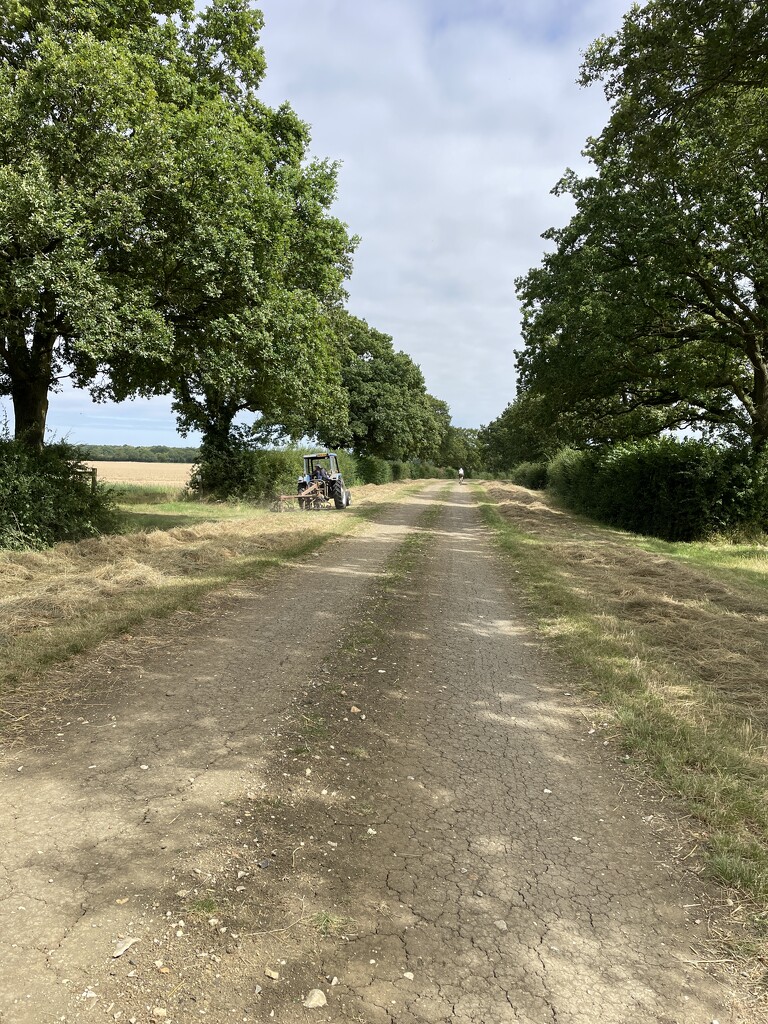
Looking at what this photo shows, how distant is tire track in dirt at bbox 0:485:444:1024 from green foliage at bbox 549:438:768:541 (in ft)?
42.0

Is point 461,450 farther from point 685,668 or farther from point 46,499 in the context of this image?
point 685,668

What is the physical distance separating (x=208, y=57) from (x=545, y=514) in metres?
17.8

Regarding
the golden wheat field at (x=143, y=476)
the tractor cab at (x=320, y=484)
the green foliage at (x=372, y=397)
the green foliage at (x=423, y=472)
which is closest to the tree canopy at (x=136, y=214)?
the tractor cab at (x=320, y=484)

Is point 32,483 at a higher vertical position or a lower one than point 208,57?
lower

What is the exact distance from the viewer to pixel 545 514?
21.6 meters

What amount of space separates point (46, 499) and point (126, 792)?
859 cm

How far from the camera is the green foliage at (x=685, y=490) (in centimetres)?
1460

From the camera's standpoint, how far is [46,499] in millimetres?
10133

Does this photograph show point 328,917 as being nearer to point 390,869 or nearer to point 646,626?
point 390,869

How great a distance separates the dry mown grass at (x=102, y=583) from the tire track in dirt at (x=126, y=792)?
40 cm

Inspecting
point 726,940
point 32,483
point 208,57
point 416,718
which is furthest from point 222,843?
point 208,57

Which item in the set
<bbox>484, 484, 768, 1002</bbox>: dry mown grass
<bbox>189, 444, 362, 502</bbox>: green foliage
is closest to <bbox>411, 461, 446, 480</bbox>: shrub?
<bbox>189, 444, 362, 502</bbox>: green foliage

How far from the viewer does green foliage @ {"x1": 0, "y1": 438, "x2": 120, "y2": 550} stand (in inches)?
376

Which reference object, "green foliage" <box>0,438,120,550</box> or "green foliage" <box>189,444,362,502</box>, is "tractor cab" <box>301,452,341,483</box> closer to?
"green foliage" <box>189,444,362,502</box>
